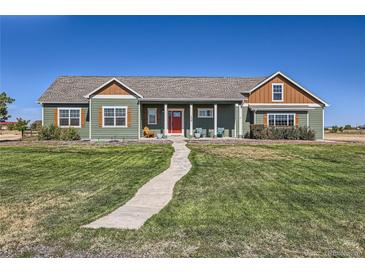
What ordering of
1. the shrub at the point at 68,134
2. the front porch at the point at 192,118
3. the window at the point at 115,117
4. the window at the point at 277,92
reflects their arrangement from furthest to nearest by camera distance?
the window at the point at 277,92
the front porch at the point at 192,118
the window at the point at 115,117
the shrub at the point at 68,134

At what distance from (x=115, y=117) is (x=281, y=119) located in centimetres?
1386

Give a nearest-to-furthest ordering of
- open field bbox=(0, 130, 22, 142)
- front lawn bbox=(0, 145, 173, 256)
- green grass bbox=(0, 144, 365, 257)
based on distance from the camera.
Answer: green grass bbox=(0, 144, 365, 257)
front lawn bbox=(0, 145, 173, 256)
open field bbox=(0, 130, 22, 142)

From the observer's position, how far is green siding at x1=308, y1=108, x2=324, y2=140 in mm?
28234

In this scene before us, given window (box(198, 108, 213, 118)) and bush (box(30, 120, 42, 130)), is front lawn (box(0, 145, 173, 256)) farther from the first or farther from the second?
window (box(198, 108, 213, 118))

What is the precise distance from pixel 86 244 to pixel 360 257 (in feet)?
11.9

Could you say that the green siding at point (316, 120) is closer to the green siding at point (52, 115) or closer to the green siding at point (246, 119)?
the green siding at point (246, 119)

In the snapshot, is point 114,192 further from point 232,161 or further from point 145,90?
point 145,90

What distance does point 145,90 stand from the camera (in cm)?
2852

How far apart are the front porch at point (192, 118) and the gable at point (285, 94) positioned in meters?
1.93

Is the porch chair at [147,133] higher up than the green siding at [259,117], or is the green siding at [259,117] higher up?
the green siding at [259,117]

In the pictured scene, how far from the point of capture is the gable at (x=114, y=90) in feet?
82.7

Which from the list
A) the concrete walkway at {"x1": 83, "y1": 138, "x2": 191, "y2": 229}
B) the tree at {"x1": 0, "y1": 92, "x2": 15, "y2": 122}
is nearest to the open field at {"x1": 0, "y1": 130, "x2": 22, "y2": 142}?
the tree at {"x1": 0, "y1": 92, "x2": 15, "y2": 122}

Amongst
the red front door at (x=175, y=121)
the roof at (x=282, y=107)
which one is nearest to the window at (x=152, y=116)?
the red front door at (x=175, y=121)

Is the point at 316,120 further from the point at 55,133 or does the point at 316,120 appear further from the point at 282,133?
the point at 55,133
